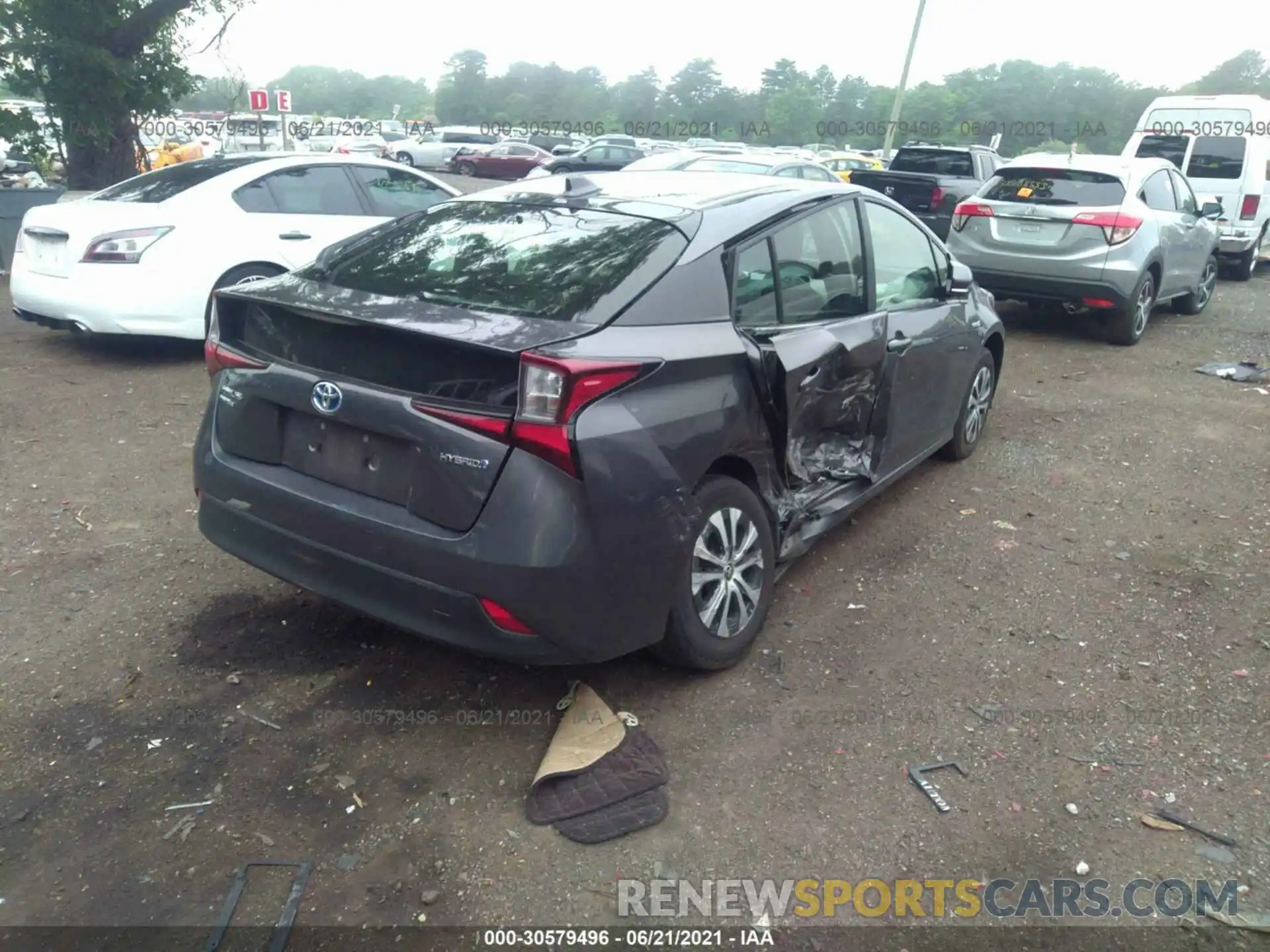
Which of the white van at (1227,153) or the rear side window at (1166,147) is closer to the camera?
the white van at (1227,153)

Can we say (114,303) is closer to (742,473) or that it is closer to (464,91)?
(742,473)

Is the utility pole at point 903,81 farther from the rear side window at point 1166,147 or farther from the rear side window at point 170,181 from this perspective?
the rear side window at point 170,181

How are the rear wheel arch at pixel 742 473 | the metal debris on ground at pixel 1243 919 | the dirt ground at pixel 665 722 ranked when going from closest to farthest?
the metal debris on ground at pixel 1243 919 → the dirt ground at pixel 665 722 → the rear wheel arch at pixel 742 473

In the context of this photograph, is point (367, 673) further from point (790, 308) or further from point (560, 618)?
point (790, 308)

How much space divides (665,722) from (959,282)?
304cm

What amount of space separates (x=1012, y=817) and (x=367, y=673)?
7.17ft

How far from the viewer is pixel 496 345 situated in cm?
280

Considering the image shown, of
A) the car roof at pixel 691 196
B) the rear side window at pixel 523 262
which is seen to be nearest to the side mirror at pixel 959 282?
the car roof at pixel 691 196

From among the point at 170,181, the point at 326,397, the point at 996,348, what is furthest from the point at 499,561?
the point at 170,181

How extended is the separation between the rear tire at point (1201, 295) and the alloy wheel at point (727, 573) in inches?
361

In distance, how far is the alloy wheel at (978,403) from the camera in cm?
572

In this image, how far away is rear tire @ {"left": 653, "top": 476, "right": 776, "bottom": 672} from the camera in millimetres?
3266

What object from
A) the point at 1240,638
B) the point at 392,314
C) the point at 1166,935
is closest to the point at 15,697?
the point at 392,314

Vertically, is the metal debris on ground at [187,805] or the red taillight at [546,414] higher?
the red taillight at [546,414]
